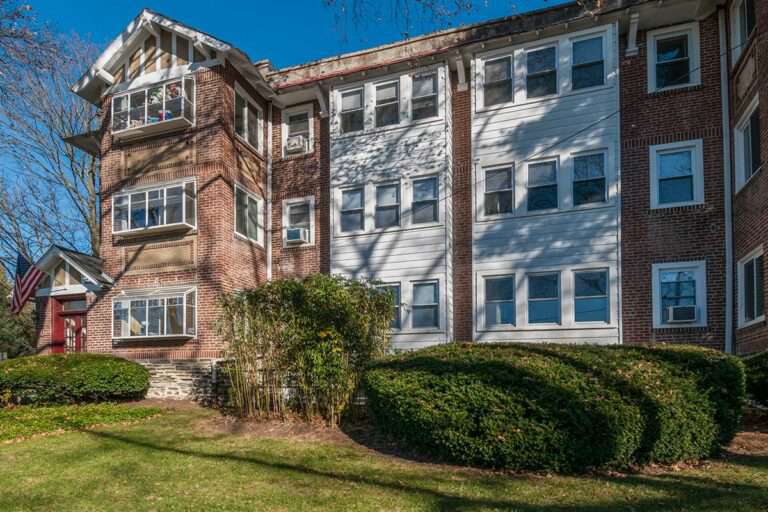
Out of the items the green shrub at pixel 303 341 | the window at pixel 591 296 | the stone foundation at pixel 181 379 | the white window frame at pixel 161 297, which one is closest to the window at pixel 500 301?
the window at pixel 591 296

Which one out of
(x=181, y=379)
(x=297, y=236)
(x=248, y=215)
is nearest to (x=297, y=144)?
(x=248, y=215)

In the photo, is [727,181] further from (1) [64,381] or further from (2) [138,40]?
(2) [138,40]

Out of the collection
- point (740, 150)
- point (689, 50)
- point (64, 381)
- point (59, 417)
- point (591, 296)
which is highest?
point (689, 50)

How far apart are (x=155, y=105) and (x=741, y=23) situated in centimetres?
1437

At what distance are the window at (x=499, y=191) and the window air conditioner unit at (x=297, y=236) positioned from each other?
201 inches

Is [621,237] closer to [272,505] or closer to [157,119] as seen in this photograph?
[272,505]

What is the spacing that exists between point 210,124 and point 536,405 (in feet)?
38.8

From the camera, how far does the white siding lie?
12578mm

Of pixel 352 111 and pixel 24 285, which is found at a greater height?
pixel 352 111

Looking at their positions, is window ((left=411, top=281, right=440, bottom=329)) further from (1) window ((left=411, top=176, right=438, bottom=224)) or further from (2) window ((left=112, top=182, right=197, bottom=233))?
(2) window ((left=112, top=182, right=197, bottom=233))

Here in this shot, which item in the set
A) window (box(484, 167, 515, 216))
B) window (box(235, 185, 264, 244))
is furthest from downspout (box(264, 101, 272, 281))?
window (box(484, 167, 515, 216))

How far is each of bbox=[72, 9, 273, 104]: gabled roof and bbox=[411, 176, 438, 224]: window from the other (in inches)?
215

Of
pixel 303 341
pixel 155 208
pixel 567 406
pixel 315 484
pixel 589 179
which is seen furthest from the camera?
pixel 155 208

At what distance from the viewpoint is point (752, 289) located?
10.9m
